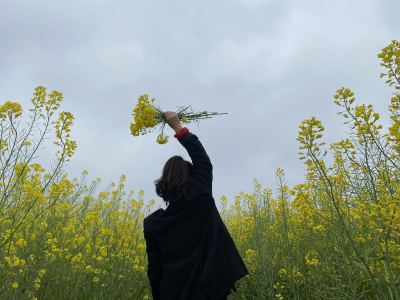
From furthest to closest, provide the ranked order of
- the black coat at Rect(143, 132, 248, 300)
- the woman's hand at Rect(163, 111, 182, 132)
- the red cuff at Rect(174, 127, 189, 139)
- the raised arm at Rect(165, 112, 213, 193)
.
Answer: the woman's hand at Rect(163, 111, 182, 132)
the red cuff at Rect(174, 127, 189, 139)
the raised arm at Rect(165, 112, 213, 193)
the black coat at Rect(143, 132, 248, 300)

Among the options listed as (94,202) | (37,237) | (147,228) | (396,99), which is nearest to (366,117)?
(396,99)

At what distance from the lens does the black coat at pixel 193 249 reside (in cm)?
212

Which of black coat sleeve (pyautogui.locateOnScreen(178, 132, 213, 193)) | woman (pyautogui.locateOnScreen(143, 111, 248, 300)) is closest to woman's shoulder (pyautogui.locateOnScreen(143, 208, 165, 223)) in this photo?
woman (pyautogui.locateOnScreen(143, 111, 248, 300))

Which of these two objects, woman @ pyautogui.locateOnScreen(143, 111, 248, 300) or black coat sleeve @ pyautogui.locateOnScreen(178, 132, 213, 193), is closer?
woman @ pyautogui.locateOnScreen(143, 111, 248, 300)

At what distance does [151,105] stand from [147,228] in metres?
1.02

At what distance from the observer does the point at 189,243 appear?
2176 millimetres

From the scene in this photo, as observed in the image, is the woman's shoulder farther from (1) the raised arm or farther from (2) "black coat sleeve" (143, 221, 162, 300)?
(1) the raised arm

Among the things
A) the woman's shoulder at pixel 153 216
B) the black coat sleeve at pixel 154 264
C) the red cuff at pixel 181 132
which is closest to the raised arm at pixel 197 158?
the red cuff at pixel 181 132

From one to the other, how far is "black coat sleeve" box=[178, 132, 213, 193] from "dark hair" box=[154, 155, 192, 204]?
2.3 inches

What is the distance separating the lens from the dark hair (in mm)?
2213

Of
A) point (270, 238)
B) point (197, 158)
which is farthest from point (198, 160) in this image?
point (270, 238)

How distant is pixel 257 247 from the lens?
4273 millimetres

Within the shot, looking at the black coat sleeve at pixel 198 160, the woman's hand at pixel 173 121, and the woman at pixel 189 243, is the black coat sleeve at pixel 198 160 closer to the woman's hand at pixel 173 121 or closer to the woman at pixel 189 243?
the woman at pixel 189 243

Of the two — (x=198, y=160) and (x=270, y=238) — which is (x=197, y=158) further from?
(x=270, y=238)
